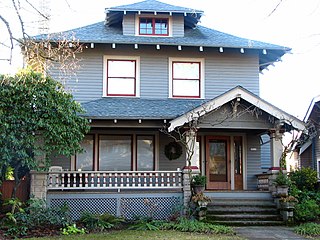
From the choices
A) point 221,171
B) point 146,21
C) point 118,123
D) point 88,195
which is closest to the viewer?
point 88,195

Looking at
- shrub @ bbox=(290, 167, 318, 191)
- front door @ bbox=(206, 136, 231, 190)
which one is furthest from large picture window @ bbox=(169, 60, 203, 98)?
shrub @ bbox=(290, 167, 318, 191)

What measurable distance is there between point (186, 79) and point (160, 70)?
106cm

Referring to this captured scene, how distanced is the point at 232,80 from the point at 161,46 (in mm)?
3034

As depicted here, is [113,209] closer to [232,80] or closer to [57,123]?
[57,123]

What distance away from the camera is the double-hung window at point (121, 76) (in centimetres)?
1720

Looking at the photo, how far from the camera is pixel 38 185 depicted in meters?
13.8

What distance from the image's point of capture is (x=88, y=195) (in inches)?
559

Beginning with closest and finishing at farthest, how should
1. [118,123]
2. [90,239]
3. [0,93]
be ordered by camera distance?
[90,239]
[0,93]
[118,123]

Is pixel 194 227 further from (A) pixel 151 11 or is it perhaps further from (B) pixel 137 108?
(A) pixel 151 11

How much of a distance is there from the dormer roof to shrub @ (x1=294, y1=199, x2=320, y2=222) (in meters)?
8.14

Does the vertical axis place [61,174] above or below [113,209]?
above

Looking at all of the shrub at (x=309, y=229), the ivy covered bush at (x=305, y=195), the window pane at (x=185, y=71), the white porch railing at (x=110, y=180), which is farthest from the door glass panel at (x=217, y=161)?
the shrub at (x=309, y=229)

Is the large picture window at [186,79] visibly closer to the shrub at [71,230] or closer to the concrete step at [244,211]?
the concrete step at [244,211]

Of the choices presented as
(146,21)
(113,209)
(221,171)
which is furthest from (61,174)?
(146,21)
